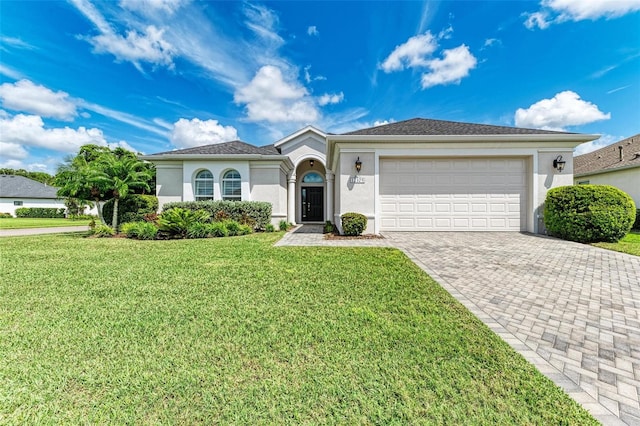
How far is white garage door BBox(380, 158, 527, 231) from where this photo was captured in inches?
386

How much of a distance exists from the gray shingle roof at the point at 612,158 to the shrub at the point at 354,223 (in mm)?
14125

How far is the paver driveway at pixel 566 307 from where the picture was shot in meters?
1.94

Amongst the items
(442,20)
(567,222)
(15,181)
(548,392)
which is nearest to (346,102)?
(442,20)

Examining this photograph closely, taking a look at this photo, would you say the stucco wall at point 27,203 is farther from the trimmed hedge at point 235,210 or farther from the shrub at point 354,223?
the shrub at point 354,223

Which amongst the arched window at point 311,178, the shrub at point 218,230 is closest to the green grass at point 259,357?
the shrub at point 218,230

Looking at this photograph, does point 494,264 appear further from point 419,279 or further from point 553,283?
point 419,279

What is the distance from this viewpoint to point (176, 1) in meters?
8.27

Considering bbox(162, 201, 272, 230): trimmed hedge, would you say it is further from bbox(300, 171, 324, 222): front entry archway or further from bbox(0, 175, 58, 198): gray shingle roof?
bbox(0, 175, 58, 198): gray shingle roof

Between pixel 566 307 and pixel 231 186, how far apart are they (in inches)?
523

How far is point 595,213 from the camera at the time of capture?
A: 761 centimetres

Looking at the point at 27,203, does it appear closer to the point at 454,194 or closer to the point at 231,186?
the point at 231,186

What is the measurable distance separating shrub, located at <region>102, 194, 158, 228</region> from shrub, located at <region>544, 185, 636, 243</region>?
17018 millimetres

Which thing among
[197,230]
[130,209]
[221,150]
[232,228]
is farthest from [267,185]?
[130,209]

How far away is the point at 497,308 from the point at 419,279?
124cm
